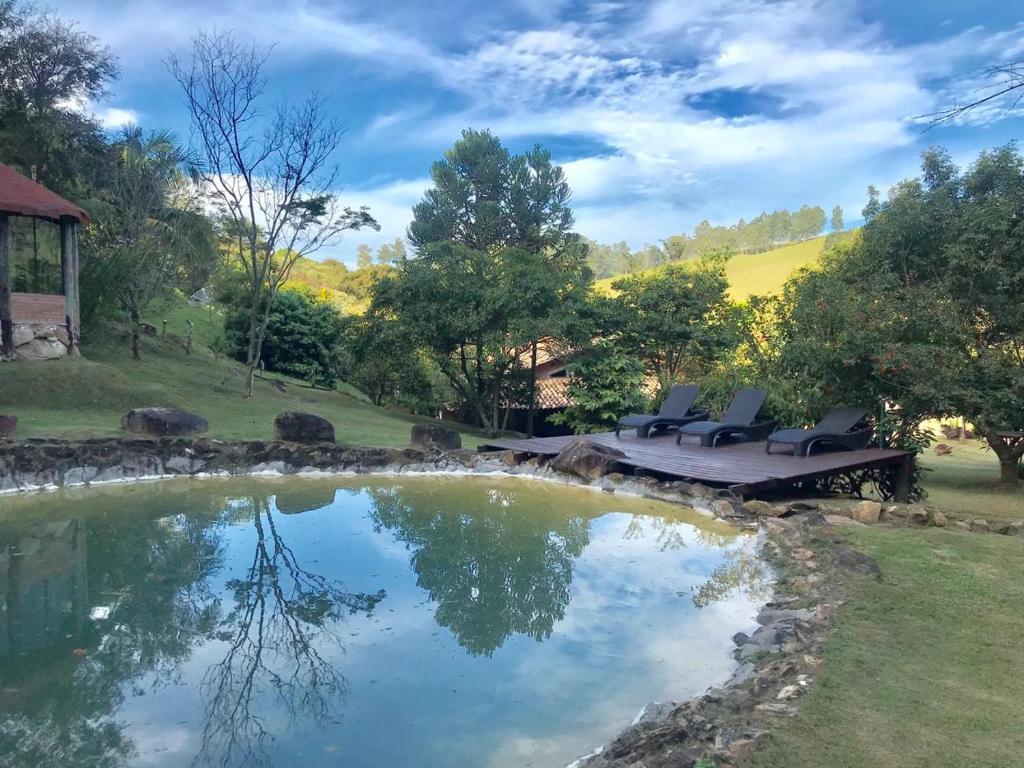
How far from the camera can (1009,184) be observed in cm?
1202

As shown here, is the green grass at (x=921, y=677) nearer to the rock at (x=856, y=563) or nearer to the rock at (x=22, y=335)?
the rock at (x=856, y=563)

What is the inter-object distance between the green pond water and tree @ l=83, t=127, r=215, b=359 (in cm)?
1245

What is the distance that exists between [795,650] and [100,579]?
5278mm

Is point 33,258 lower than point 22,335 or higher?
higher

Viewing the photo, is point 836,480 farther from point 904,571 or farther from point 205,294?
point 205,294

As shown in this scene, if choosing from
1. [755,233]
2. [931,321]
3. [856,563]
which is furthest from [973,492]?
[755,233]

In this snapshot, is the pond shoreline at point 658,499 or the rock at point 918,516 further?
the rock at point 918,516

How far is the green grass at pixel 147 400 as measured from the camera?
11.7m

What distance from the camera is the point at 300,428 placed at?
37.3 ft

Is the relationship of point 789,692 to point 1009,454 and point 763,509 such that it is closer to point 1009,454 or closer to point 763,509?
point 763,509

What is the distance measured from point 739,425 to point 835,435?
1905mm

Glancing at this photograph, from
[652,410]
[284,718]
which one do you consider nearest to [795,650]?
[284,718]

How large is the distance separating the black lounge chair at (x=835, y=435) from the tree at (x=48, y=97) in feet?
66.1

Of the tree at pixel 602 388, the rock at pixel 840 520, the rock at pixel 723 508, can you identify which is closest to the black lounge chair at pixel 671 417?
the tree at pixel 602 388
